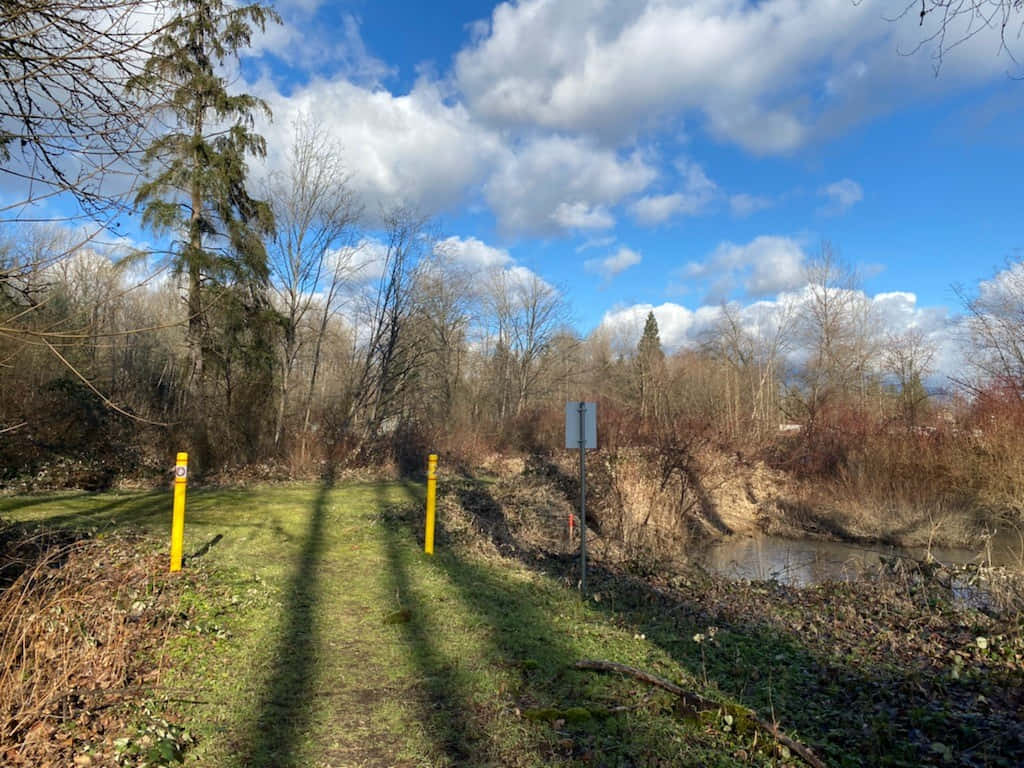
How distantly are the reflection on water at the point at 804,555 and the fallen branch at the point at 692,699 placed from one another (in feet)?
29.0

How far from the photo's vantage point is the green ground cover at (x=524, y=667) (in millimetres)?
4281

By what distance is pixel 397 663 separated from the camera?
18.9ft

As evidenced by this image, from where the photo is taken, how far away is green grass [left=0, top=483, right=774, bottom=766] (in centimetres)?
426

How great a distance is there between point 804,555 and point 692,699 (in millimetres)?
14309

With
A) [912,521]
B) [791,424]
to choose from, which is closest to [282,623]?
[912,521]

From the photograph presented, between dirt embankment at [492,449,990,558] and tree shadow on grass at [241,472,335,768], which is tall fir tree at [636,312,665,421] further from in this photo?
tree shadow on grass at [241,472,335,768]

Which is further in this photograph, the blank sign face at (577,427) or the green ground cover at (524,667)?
the blank sign face at (577,427)

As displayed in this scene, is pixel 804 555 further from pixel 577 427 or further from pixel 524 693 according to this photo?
pixel 524 693

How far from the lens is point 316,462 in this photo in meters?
19.1

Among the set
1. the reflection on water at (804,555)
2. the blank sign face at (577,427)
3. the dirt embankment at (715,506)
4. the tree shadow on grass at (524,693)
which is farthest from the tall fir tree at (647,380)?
the tree shadow on grass at (524,693)

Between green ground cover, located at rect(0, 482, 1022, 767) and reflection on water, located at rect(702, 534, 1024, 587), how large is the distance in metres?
4.81

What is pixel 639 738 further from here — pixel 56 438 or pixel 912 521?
pixel 912 521

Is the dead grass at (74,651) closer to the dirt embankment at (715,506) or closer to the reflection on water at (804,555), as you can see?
the dirt embankment at (715,506)

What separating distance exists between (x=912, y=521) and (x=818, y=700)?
1712 centimetres
